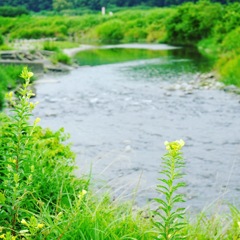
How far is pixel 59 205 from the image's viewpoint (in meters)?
4.10

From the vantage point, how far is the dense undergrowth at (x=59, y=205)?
276 cm

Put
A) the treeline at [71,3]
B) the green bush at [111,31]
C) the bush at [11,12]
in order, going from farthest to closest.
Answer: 1. the treeline at [71,3]
2. the bush at [11,12]
3. the green bush at [111,31]

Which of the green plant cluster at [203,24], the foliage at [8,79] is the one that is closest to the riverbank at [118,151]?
the foliage at [8,79]

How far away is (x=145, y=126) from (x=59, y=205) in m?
6.74

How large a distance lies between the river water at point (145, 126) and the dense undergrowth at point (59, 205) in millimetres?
293

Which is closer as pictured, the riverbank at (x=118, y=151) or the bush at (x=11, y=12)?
the riverbank at (x=118, y=151)

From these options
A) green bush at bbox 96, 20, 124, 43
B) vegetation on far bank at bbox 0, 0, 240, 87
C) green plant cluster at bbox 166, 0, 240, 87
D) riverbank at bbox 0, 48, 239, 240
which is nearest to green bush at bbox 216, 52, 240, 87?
→ riverbank at bbox 0, 48, 239, 240

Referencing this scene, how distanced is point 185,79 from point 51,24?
126 feet

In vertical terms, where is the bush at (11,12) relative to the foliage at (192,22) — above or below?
above

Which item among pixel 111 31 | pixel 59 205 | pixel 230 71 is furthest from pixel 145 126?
pixel 111 31

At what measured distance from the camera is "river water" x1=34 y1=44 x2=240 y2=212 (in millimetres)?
6816

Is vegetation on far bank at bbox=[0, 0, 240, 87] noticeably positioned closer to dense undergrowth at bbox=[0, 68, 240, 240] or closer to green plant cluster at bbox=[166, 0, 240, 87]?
green plant cluster at bbox=[166, 0, 240, 87]

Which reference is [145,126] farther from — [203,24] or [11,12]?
[11,12]

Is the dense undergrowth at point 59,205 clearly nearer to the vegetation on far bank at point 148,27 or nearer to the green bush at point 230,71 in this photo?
the green bush at point 230,71
